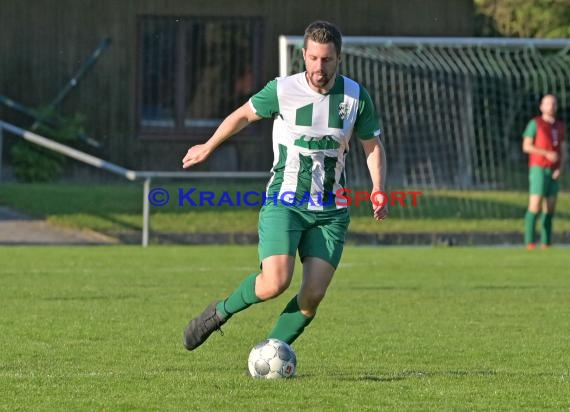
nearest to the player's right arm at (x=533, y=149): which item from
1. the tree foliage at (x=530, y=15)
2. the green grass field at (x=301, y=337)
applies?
the green grass field at (x=301, y=337)

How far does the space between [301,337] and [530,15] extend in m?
22.7

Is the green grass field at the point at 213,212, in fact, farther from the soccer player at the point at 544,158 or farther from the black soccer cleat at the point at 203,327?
the black soccer cleat at the point at 203,327

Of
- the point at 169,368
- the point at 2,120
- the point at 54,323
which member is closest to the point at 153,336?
the point at 54,323

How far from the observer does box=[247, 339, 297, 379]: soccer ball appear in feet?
28.1

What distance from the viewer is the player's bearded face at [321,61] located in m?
8.47

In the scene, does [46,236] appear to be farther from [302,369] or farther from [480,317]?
[302,369]

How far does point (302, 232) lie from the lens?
350 inches

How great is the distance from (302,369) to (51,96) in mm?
19965

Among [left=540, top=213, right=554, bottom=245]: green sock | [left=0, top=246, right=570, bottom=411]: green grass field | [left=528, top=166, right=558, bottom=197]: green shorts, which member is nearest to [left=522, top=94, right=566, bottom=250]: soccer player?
[left=528, top=166, right=558, bottom=197]: green shorts

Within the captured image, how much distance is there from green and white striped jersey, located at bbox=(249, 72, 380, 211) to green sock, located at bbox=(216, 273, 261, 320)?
1.75 ft

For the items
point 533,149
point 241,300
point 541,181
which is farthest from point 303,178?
point 541,181

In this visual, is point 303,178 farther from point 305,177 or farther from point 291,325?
point 291,325

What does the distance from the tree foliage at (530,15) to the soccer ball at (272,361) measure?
76.6 ft

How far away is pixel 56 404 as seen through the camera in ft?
25.0
